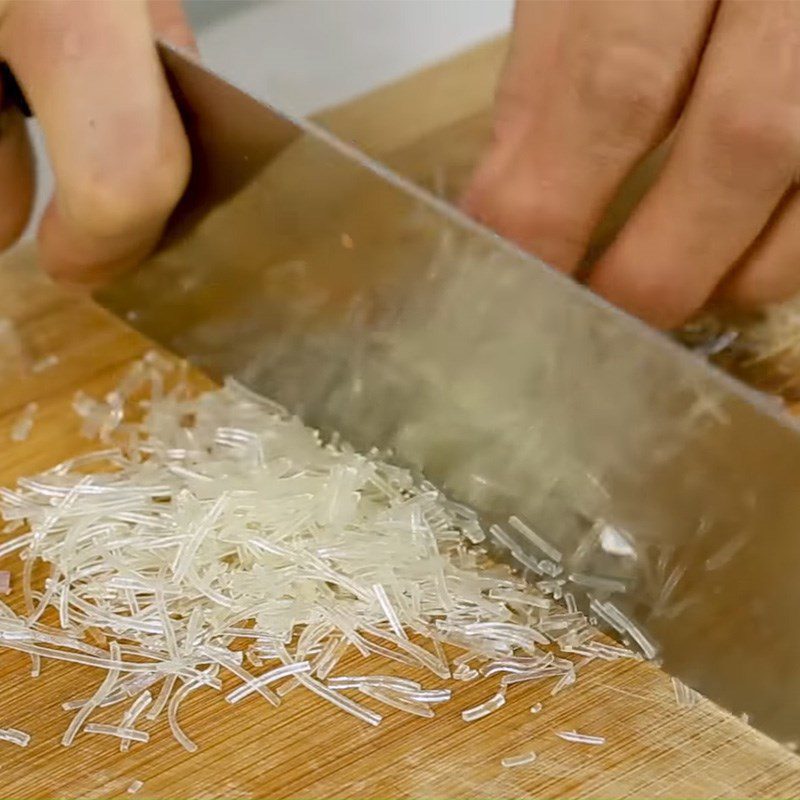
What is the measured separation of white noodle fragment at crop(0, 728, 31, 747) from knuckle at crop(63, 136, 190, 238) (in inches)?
17.0

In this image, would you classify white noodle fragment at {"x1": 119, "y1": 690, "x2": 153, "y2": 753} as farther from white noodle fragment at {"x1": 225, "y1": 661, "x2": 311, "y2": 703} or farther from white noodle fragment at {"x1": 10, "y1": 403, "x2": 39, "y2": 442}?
white noodle fragment at {"x1": 10, "y1": 403, "x2": 39, "y2": 442}

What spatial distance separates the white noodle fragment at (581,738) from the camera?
878 millimetres

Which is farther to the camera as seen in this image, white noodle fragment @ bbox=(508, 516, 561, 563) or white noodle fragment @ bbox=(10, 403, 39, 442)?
white noodle fragment @ bbox=(10, 403, 39, 442)

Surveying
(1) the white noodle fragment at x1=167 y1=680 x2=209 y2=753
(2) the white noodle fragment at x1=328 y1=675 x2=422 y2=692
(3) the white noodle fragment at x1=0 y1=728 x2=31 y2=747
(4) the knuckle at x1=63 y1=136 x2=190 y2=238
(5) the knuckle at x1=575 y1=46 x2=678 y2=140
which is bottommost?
(3) the white noodle fragment at x1=0 y1=728 x2=31 y2=747

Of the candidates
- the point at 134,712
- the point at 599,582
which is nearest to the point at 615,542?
the point at 599,582

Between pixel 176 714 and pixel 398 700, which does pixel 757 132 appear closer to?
pixel 398 700

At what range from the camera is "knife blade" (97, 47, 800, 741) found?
33.4 inches

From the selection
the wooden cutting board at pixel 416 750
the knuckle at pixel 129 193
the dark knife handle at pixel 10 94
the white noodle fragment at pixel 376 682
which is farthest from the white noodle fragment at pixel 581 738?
the dark knife handle at pixel 10 94

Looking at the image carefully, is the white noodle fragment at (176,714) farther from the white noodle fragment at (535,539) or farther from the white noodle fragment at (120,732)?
the white noodle fragment at (535,539)

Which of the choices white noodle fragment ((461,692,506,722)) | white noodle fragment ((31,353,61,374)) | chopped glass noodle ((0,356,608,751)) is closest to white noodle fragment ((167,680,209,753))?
chopped glass noodle ((0,356,608,751))

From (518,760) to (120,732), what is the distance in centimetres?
30

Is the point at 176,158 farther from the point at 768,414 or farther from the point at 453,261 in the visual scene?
the point at 768,414

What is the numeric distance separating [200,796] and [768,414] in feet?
1.60

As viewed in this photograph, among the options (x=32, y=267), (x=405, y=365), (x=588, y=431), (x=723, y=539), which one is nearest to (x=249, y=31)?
(x=32, y=267)
